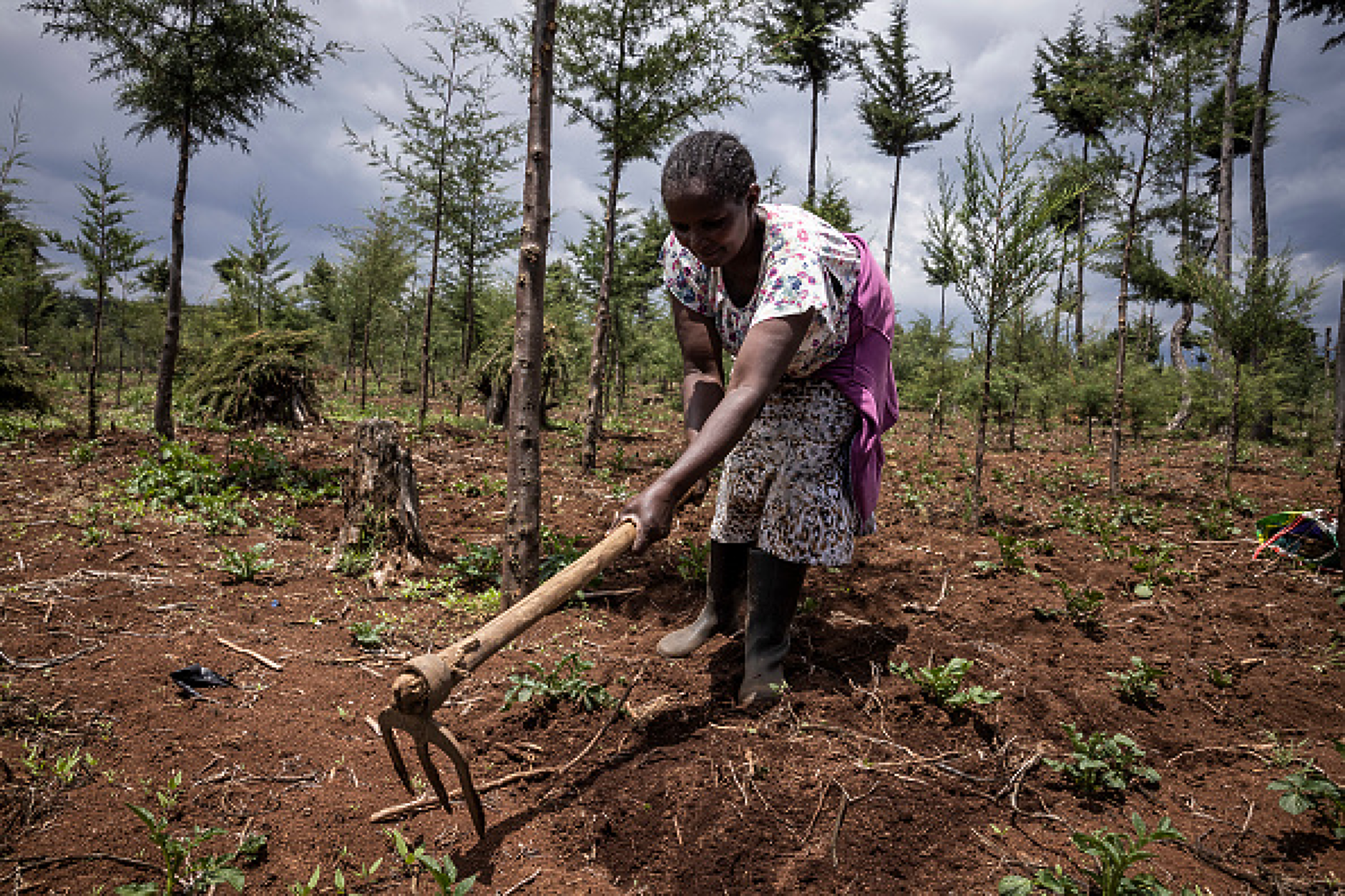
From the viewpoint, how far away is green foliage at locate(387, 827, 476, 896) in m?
1.42

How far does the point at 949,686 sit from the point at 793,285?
4.61 ft

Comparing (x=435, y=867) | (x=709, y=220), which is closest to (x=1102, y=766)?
(x=435, y=867)

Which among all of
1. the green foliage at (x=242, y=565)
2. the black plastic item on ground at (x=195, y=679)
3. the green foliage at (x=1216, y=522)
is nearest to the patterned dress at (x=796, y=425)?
the black plastic item on ground at (x=195, y=679)

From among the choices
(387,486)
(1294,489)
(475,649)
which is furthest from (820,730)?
(1294,489)

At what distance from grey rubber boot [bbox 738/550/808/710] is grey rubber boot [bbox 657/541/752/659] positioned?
302 millimetres

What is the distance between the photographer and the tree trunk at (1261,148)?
14424 mm

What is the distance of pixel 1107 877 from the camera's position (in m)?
1.39

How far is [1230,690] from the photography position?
244cm

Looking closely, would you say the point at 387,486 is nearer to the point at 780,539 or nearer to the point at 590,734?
the point at 590,734

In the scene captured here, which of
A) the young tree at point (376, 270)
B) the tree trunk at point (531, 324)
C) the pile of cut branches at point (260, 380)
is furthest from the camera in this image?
the young tree at point (376, 270)

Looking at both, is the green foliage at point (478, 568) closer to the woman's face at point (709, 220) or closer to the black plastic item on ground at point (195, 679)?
the black plastic item on ground at point (195, 679)

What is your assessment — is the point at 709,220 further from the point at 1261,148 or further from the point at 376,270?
the point at 1261,148

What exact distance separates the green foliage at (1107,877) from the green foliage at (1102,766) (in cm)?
30

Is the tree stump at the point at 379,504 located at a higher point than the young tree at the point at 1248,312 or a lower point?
lower
